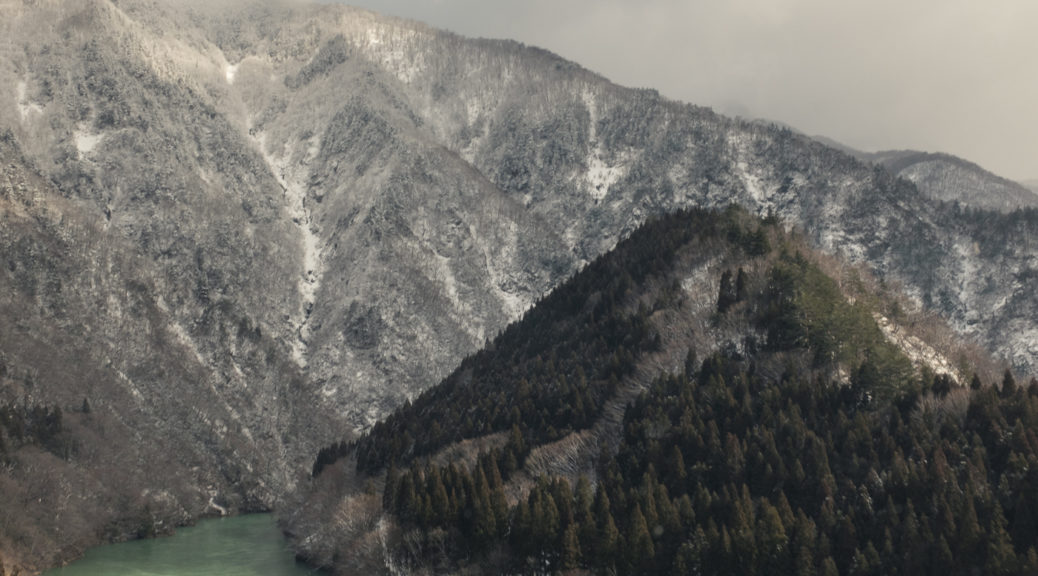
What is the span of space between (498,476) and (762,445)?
26.9 metres

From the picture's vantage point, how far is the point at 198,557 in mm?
146500

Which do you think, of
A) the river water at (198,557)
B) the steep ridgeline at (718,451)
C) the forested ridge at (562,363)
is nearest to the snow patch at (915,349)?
the steep ridgeline at (718,451)

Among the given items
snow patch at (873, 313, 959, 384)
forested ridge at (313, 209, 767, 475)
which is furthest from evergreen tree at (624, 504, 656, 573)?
snow patch at (873, 313, 959, 384)

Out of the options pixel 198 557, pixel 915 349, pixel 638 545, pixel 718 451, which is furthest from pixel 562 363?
pixel 198 557

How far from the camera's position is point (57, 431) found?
186 m

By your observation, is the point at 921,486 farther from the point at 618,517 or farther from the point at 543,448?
the point at 543,448

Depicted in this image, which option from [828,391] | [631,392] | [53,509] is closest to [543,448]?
[631,392]

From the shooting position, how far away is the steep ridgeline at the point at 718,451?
79312mm

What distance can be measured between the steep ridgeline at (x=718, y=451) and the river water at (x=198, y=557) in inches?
320

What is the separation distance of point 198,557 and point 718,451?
88.0 meters

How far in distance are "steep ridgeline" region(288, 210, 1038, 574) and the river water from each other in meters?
8.13

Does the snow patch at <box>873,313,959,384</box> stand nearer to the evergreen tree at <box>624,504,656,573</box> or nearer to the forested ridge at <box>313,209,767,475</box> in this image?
the forested ridge at <box>313,209,767,475</box>

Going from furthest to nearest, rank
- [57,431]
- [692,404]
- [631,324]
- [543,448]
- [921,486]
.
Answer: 1. [57,431]
2. [631,324]
3. [543,448]
4. [692,404]
5. [921,486]

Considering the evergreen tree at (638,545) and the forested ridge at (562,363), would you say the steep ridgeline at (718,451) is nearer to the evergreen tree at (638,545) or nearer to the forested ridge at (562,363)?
the evergreen tree at (638,545)
